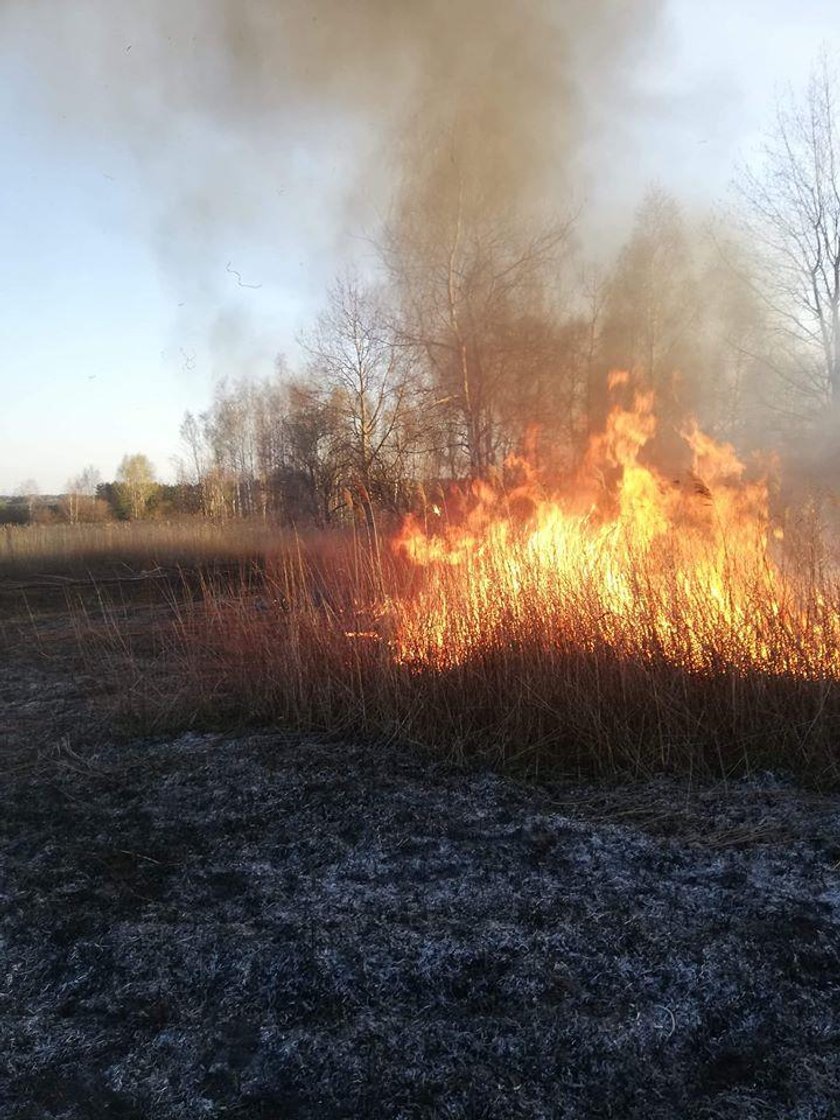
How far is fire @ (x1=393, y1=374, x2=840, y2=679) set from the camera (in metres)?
3.62

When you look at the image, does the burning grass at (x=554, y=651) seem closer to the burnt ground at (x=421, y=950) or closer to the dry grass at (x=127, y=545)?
the burnt ground at (x=421, y=950)

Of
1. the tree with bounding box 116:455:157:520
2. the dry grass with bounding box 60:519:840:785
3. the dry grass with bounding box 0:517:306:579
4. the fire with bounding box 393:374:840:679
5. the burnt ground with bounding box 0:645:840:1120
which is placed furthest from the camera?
the tree with bounding box 116:455:157:520

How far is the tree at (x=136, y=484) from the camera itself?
102 feet

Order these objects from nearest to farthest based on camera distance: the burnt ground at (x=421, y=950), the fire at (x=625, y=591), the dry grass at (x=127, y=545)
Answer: the burnt ground at (x=421, y=950)
the fire at (x=625, y=591)
the dry grass at (x=127, y=545)

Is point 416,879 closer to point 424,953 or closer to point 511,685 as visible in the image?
point 424,953

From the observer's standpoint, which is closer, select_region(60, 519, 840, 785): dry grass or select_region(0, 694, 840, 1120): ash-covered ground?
select_region(0, 694, 840, 1120): ash-covered ground

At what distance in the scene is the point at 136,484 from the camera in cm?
3372

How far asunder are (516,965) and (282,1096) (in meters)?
0.70

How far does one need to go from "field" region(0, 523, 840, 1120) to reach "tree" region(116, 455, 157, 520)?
22.9 m

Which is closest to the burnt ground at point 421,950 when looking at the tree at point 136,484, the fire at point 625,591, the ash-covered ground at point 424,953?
the ash-covered ground at point 424,953

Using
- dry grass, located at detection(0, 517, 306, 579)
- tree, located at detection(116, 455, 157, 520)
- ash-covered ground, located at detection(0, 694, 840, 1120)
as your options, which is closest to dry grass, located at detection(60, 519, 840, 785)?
ash-covered ground, located at detection(0, 694, 840, 1120)

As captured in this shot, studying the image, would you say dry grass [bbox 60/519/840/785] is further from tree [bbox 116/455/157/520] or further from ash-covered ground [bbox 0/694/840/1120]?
tree [bbox 116/455/157/520]

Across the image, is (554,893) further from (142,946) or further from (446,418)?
(446,418)

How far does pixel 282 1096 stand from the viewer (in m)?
1.58
